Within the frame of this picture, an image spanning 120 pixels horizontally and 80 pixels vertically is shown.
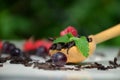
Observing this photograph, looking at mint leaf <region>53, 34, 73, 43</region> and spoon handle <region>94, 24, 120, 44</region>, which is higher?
spoon handle <region>94, 24, 120, 44</region>

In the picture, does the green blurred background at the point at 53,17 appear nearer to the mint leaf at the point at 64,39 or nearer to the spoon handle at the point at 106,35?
the spoon handle at the point at 106,35

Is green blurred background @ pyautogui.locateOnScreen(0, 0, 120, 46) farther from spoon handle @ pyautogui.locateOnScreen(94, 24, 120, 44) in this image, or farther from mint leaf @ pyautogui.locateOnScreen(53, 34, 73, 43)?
mint leaf @ pyautogui.locateOnScreen(53, 34, 73, 43)

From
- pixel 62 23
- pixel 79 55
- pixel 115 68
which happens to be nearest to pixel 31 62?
pixel 79 55

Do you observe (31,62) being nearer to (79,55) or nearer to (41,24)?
(79,55)

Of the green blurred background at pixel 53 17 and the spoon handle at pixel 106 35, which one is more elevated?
the green blurred background at pixel 53 17

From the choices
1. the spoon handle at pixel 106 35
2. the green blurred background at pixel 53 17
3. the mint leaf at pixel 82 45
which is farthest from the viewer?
the green blurred background at pixel 53 17

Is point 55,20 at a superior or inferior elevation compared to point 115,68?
superior

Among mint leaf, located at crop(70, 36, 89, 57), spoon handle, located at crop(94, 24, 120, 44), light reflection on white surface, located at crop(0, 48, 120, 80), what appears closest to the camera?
light reflection on white surface, located at crop(0, 48, 120, 80)

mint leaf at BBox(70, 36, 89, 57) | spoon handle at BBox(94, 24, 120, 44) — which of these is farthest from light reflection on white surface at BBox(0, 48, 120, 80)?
spoon handle at BBox(94, 24, 120, 44)

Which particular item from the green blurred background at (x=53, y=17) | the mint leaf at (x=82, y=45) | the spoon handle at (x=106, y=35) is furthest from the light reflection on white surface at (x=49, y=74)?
the green blurred background at (x=53, y=17)
